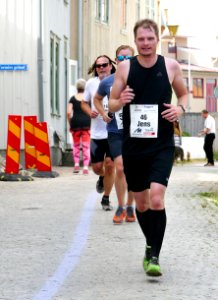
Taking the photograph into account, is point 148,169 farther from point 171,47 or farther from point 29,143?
point 171,47

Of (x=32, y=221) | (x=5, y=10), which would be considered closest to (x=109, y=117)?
(x=32, y=221)

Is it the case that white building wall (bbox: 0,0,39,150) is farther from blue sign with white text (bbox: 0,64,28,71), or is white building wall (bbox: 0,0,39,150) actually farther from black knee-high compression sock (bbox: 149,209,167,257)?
black knee-high compression sock (bbox: 149,209,167,257)

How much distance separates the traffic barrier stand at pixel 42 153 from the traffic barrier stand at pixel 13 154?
3.10ft

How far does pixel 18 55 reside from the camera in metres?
25.2

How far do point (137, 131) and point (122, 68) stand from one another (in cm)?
47

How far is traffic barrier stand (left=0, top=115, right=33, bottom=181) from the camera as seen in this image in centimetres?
1970

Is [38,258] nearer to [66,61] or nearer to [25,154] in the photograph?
[25,154]

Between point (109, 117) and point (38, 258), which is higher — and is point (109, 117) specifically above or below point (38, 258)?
above

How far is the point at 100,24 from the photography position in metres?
36.7

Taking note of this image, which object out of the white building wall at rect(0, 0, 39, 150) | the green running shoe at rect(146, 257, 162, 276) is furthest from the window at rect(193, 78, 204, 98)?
the green running shoe at rect(146, 257, 162, 276)

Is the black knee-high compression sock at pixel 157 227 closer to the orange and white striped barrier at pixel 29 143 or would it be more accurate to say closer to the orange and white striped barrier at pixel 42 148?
the orange and white striped barrier at pixel 42 148

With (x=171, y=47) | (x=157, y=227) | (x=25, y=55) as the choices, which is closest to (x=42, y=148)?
(x=25, y=55)

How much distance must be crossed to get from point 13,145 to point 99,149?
7274 mm

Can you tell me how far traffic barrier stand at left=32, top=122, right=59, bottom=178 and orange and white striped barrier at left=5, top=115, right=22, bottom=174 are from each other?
95 centimetres
